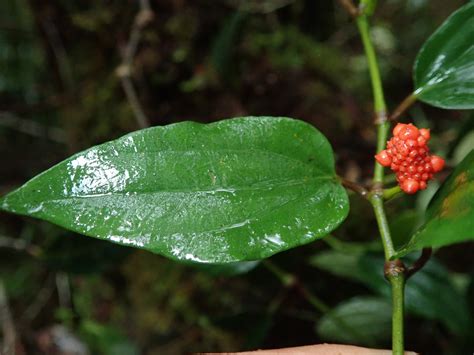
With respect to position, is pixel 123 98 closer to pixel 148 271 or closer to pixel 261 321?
pixel 148 271

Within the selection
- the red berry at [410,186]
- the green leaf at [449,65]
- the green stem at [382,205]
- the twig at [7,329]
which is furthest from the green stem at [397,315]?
the twig at [7,329]

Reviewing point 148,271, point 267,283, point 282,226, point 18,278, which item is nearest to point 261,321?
point 267,283

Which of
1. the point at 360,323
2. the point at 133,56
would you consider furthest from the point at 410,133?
the point at 133,56

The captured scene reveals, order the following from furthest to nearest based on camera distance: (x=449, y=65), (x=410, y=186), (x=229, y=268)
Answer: (x=229, y=268) < (x=449, y=65) < (x=410, y=186)

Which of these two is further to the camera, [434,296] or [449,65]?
[434,296]

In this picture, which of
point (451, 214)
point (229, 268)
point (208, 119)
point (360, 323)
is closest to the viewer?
point (451, 214)

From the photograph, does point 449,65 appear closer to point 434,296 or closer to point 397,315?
point 397,315
